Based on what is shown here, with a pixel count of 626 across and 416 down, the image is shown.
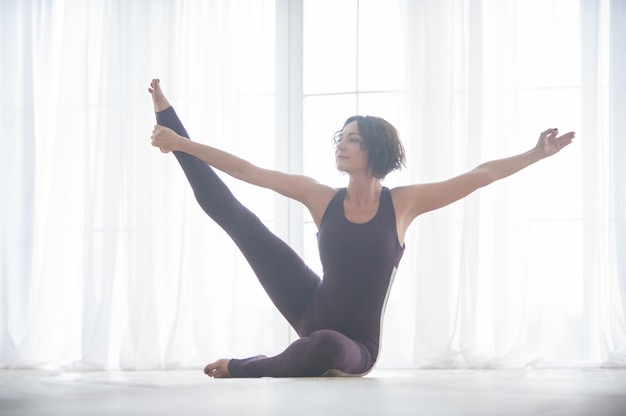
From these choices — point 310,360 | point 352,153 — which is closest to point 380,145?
point 352,153

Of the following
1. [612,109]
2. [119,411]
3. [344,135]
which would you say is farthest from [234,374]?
[612,109]

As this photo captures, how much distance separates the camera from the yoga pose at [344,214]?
235 centimetres

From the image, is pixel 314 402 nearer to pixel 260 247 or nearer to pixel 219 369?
pixel 219 369

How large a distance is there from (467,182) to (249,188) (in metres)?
1.55

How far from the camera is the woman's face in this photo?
2.50m

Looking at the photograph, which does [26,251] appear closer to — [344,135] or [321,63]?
[321,63]

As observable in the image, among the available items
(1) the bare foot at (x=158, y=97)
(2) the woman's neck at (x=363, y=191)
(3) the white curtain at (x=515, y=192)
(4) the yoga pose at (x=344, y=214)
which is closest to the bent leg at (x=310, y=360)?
(4) the yoga pose at (x=344, y=214)

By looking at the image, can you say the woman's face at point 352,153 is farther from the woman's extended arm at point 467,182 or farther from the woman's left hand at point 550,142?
the woman's left hand at point 550,142

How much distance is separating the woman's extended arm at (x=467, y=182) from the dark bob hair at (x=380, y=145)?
0.09 meters

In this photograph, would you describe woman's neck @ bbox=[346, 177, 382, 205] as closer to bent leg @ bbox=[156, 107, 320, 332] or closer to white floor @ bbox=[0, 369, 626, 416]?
bent leg @ bbox=[156, 107, 320, 332]

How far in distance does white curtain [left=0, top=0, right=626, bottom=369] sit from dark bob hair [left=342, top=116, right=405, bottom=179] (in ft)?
3.30

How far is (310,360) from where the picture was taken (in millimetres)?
1998

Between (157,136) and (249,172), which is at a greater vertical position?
(157,136)

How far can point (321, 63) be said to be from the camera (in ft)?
12.7
